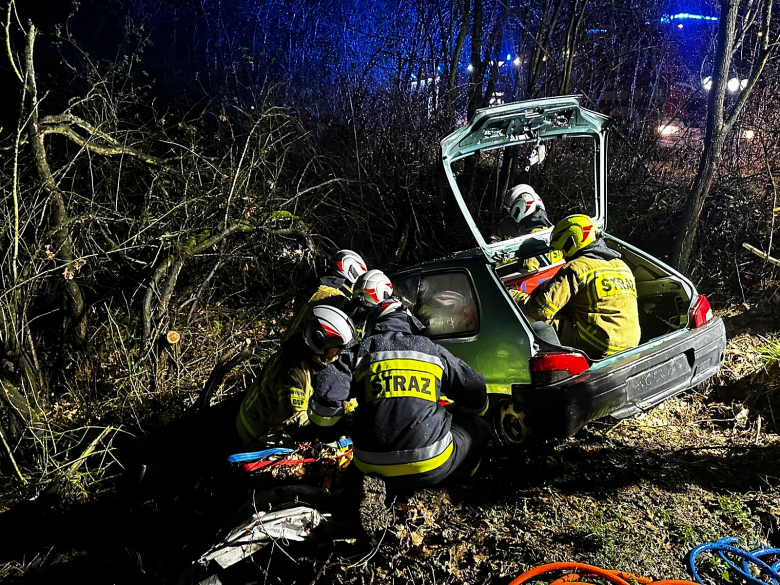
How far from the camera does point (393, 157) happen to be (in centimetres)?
820

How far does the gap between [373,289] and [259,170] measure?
11.3ft

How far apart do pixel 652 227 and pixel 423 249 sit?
3144mm

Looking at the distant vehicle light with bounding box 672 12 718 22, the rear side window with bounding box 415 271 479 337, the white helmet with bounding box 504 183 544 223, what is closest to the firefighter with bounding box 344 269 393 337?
the rear side window with bounding box 415 271 479 337

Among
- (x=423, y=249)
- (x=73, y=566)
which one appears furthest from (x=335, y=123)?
(x=73, y=566)

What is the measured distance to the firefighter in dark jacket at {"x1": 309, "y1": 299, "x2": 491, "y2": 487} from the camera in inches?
112

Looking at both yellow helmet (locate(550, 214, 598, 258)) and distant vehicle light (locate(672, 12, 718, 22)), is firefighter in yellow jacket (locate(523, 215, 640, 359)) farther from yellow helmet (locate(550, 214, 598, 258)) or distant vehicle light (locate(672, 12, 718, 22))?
distant vehicle light (locate(672, 12, 718, 22))

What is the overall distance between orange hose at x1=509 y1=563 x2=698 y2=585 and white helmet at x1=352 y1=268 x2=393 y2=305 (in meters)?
1.79

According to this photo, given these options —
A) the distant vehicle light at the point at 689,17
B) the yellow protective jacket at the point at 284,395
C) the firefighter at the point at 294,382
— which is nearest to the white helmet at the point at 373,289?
the firefighter at the point at 294,382

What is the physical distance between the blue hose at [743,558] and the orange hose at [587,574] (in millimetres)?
228

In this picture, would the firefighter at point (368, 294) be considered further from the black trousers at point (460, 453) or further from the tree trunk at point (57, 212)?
the tree trunk at point (57, 212)

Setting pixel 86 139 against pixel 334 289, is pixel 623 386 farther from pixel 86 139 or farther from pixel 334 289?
pixel 86 139

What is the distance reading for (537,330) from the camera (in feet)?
12.0

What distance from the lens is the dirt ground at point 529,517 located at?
268cm

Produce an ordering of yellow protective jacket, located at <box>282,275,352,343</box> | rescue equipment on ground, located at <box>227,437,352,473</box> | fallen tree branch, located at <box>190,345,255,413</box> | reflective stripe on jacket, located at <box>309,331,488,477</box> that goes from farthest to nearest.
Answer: fallen tree branch, located at <box>190,345,255,413</box> → yellow protective jacket, located at <box>282,275,352,343</box> → rescue equipment on ground, located at <box>227,437,352,473</box> → reflective stripe on jacket, located at <box>309,331,488,477</box>
